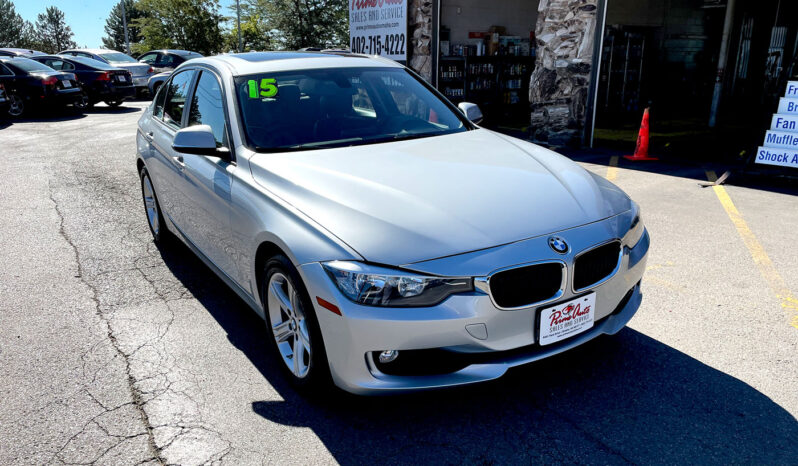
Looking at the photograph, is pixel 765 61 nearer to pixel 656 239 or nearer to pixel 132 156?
pixel 656 239

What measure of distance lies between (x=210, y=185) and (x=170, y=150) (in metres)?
1.06

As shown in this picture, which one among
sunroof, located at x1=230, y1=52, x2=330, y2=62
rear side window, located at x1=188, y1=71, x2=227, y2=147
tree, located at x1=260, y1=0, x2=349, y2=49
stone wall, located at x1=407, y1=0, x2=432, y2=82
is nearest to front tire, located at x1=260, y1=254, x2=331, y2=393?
rear side window, located at x1=188, y1=71, x2=227, y2=147

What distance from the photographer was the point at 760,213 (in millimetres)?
6242

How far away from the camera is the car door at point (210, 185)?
3.54 meters

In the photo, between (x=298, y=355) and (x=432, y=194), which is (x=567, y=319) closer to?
(x=432, y=194)

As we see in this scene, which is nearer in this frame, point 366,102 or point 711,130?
point 366,102

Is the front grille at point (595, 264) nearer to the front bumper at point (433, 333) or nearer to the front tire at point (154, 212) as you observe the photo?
the front bumper at point (433, 333)

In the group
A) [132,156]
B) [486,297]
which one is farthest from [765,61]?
[486,297]

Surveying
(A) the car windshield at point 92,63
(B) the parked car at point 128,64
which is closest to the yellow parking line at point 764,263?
(A) the car windshield at point 92,63

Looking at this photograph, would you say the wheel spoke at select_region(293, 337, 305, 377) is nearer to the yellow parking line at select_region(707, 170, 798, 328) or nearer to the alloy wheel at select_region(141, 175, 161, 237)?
the alloy wheel at select_region(141, 175, 161, 237)

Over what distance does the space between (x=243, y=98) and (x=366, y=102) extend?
82cm

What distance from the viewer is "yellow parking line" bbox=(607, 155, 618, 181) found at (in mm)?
8128

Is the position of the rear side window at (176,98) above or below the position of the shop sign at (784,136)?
above

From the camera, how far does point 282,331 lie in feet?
10.4
